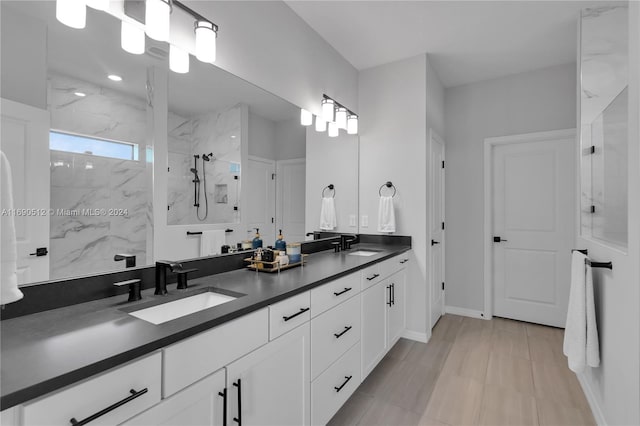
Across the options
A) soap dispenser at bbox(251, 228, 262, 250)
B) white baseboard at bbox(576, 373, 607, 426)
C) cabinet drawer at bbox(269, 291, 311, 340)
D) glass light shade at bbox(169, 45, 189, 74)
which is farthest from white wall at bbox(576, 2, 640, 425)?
glass light shade at bbox(169, 45, 189, 74)

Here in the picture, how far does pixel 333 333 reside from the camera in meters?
Result: 1.75

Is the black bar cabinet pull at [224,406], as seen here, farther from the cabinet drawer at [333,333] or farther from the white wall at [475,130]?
the white wall at [475,130]

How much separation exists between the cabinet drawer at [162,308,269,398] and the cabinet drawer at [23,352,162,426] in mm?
42

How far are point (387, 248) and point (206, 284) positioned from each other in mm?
1891

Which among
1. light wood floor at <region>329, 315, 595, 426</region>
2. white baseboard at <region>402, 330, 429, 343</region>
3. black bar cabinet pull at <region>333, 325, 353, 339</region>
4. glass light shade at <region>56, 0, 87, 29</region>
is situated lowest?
light wood floor at <region>329, 315, 595, 426</region>

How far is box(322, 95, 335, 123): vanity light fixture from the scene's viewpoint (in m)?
2.78

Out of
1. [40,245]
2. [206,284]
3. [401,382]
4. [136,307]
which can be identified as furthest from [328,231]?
[40,245]

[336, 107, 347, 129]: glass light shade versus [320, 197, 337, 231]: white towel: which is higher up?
[336, 107, 347, 129]: glass light shade

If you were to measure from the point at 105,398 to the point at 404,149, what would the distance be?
2.92 meters

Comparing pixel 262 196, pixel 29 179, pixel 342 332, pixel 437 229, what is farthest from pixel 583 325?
pixel 29 179

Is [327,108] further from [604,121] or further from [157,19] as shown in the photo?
[604,121]

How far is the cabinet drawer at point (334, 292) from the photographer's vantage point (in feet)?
5.27

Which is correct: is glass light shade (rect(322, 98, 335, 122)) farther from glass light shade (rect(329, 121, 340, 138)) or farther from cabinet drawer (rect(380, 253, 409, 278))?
cabinet drawer (rect(380, 253, 409, 278))

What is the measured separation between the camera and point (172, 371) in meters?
0.92
